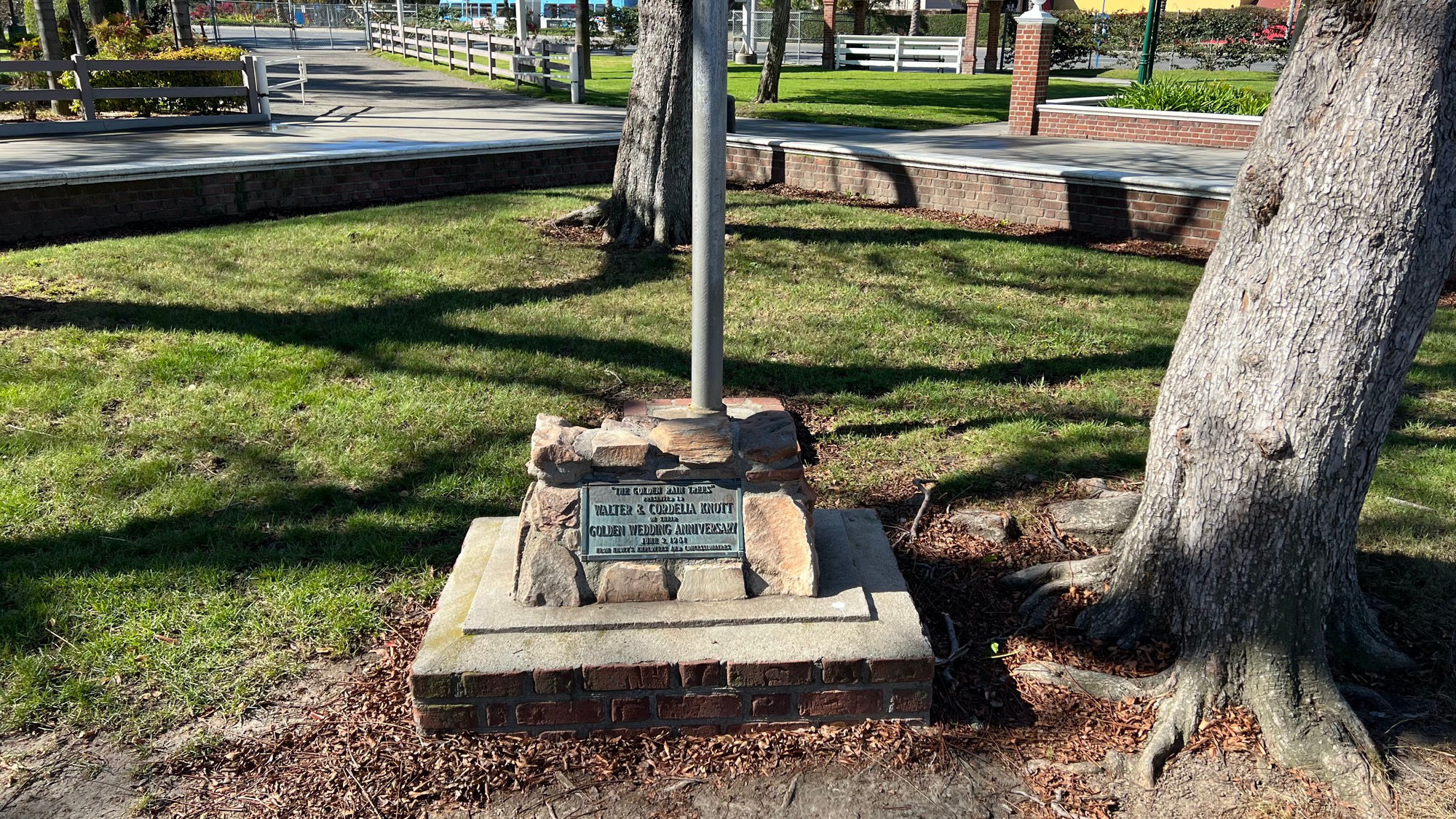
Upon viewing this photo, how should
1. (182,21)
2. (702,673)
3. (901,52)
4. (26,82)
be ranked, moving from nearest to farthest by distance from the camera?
(702,673) → (26,82) → (182,21) → (901,52)

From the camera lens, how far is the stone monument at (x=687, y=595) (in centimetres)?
313

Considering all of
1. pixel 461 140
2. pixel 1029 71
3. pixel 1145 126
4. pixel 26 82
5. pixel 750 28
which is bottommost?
pixel 461 140

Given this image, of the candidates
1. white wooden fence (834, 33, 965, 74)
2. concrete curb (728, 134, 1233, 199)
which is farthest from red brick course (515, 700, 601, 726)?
white wooden fence (834, 33, 965, 74)

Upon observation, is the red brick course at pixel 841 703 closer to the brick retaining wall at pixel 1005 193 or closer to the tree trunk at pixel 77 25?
the brick retaining wall at pixel 1005 193

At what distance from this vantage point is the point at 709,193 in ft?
11.5

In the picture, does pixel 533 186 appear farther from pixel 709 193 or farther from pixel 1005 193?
pixel 709 193

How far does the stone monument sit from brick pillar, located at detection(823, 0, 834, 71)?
29.1m

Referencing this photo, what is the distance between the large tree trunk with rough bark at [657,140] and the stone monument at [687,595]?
537 centimetres

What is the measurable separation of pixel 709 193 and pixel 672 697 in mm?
1649

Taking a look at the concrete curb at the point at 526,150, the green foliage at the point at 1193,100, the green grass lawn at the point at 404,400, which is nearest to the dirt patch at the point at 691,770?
the green grass lawn at the point at 404,400

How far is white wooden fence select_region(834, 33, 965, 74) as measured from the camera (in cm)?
3238

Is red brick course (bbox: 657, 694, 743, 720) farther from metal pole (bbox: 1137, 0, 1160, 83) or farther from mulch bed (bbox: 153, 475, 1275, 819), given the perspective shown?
metal pole (bbox: 1137, 0, 1160, 83)

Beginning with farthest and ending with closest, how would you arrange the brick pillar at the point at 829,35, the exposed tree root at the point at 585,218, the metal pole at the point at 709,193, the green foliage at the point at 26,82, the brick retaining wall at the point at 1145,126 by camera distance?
the brick pillar at the point at 829,35 → the green foliage at the point at 26,82 → the brick retaining wall at the point at 1145,126 → the exposed tree root at the point at 585,218 → the metal pole at the point at 709,193

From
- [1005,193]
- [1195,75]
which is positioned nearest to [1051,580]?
[1005,193]
